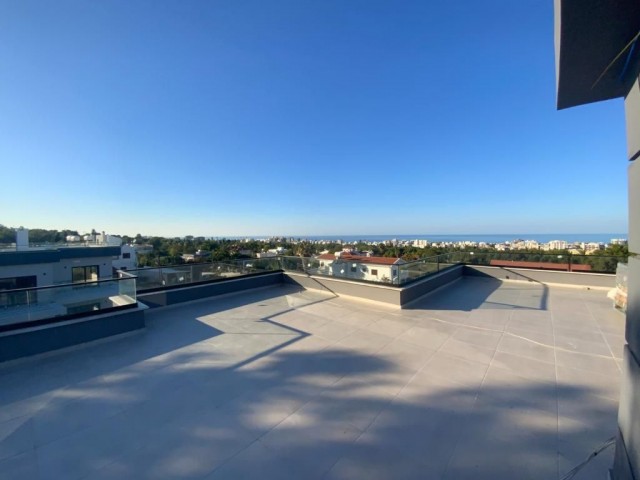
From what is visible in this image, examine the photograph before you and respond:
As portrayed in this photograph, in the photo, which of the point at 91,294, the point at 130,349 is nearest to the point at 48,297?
the point at 91,294

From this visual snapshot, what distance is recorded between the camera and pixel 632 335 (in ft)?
4.35

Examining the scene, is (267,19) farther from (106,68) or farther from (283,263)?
(283,263)

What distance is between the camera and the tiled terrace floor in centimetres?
192

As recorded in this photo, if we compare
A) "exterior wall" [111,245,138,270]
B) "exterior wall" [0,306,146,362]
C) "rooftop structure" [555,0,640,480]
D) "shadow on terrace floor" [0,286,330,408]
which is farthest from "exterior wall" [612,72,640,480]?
"exterior wall" [111,245,138,270]

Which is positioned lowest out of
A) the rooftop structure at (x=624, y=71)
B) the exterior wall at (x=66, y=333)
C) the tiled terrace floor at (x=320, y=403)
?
the tiled terrace floor at (x=320, y=403)

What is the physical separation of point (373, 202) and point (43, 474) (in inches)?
1144

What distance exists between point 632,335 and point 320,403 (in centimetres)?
242

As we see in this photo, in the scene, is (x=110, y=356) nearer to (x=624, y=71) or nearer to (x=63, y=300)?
(x=63, y=300)

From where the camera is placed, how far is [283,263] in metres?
9.06

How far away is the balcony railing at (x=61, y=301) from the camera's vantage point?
12.2 ft

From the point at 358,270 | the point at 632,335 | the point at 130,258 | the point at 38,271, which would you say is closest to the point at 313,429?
the point at 632,335

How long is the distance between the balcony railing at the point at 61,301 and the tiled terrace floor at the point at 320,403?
617mm

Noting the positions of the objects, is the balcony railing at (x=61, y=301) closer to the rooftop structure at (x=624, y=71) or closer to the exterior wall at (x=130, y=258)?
the rooftop structure at (x=624, y=71)

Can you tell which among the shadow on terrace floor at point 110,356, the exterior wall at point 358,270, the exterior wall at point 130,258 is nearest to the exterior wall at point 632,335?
the shadow on terrace floor at point 110,356
